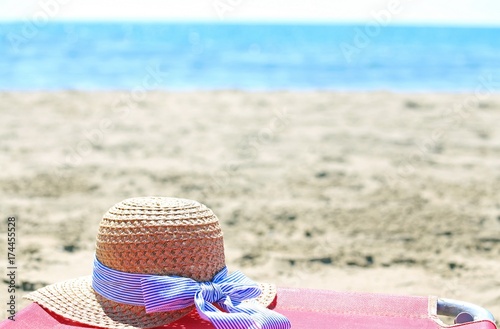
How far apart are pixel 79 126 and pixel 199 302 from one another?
593cm

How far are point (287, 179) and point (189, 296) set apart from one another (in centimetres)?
389

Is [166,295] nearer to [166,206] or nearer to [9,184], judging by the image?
[166,206]

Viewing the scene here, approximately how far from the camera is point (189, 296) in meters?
1.86

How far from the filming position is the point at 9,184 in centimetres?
541

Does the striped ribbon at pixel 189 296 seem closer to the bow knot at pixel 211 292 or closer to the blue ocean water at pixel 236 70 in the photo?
the bow knot at pixel 211 292

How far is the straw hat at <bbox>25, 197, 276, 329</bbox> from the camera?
1.88m

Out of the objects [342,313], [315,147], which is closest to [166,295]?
[342,313]

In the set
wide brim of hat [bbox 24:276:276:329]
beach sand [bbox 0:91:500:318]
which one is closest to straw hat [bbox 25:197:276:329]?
wide brim of hat [bbox 24:276:276:329]

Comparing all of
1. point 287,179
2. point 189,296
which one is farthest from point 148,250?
point 287,179

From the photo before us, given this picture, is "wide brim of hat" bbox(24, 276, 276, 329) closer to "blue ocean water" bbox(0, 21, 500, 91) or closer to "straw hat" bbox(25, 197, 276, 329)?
"straw hat" bbox(25, 197, 276, 329)

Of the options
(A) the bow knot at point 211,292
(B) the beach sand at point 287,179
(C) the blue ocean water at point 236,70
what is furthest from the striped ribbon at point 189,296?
(C) the blue ocean water at point 236,70

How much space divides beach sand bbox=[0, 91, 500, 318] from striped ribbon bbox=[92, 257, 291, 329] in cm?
A: 152

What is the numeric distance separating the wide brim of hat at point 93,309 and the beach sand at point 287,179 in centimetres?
131

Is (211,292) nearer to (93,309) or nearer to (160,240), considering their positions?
(160,240)
